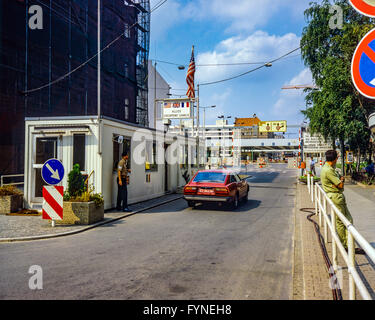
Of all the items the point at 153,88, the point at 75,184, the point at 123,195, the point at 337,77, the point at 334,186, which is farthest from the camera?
the point at 153,88

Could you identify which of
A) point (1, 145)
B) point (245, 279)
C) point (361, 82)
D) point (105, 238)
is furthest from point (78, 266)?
point (1, 145)

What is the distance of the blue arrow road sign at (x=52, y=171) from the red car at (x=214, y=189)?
4565mm

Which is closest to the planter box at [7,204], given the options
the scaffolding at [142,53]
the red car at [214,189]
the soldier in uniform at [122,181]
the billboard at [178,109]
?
the soldier in uniform at [122,181]

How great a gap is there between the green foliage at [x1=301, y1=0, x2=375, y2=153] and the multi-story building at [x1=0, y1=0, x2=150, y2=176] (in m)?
13.4

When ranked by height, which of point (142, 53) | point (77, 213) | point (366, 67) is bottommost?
point (77, 213)

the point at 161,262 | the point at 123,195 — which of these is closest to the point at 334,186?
the point at 161,262

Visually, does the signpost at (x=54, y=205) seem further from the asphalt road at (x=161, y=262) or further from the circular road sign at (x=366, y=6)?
the circular road sign at (x=366, y=6)

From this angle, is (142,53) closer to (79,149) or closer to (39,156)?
(39,156)

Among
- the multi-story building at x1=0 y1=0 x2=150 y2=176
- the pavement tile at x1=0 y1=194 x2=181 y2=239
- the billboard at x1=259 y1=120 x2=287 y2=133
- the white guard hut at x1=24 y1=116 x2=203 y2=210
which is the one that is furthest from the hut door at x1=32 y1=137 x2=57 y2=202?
the billboard at x1=259 y1=120 x2=287 y2=133

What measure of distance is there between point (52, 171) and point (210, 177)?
5.70m

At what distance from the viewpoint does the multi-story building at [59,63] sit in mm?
20484

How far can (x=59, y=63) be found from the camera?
23.6m

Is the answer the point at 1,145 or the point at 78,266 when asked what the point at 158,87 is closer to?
the point at 1,145

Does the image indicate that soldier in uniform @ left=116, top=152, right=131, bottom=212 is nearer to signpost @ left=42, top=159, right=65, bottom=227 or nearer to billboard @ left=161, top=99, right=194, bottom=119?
signpost @ left=42, top=159, right=65, bottom=227
